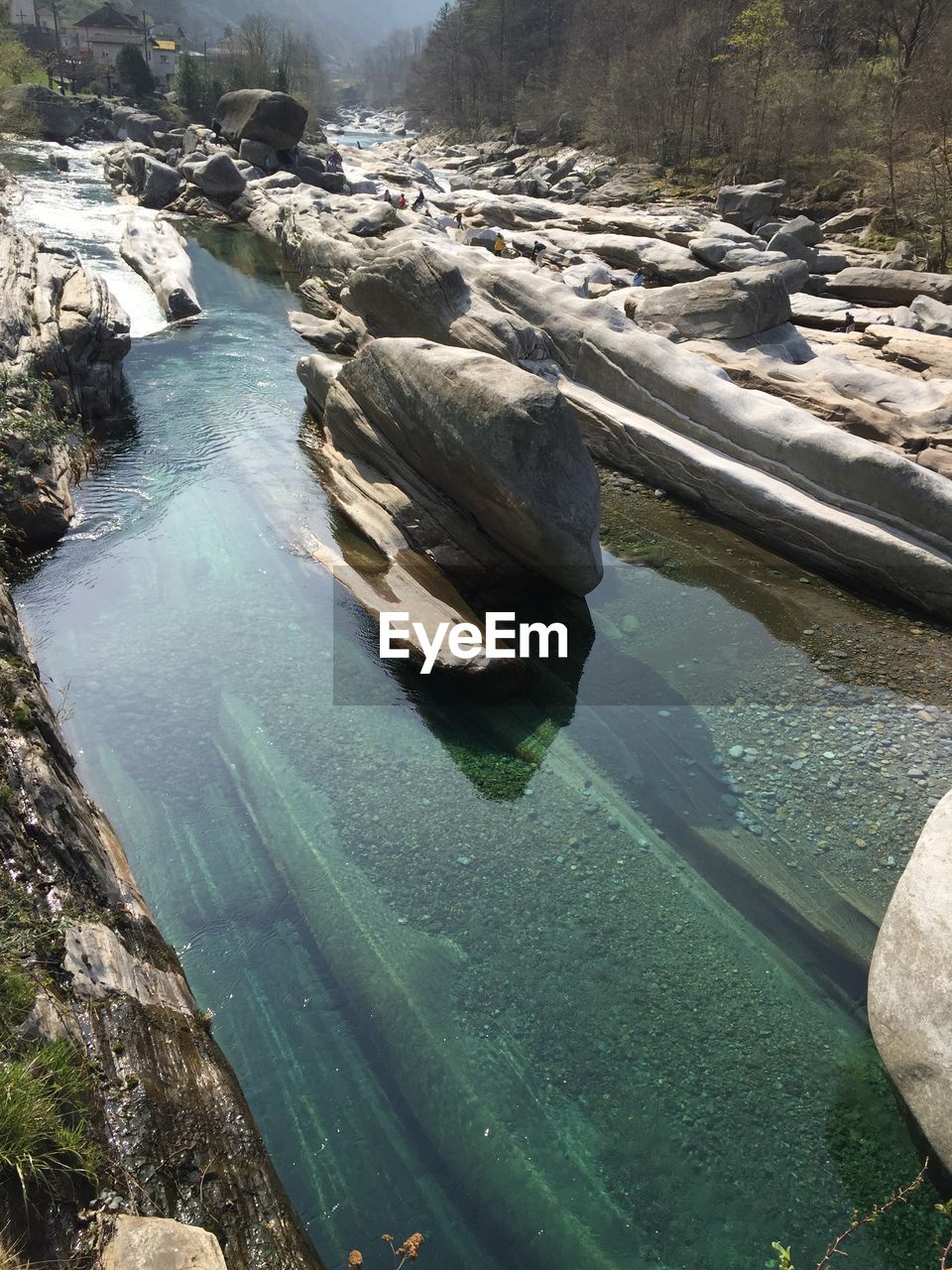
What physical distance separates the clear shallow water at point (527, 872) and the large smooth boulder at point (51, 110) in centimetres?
4384

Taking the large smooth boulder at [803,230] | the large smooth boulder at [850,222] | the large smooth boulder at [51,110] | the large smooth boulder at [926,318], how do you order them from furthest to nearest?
1. the large smooth boulder at [51,110]
2. the large smooth boulder at [850,222]
3. the large smooth boulder at [803,230]
4. the large smooth boulder at [926,318]

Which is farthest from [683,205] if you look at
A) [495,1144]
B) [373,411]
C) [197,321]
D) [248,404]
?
[495,1144]

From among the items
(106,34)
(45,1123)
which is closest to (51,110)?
(106,34)

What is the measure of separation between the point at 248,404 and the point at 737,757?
31.5 ft

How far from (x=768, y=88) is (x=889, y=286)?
61.3 feet

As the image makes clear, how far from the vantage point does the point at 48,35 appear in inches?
2990

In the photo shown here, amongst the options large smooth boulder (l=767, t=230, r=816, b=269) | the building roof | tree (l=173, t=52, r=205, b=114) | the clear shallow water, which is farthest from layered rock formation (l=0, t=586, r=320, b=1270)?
the building roof

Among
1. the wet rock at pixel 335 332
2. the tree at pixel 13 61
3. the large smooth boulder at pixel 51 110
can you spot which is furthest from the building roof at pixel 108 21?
the wet rock at pixel 335 332

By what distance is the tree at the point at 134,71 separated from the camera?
54.9m

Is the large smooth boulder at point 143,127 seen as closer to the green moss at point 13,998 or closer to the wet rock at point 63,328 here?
the wet rock at point 63,328

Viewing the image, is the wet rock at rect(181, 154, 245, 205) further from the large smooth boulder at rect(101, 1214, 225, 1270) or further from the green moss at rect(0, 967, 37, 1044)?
the large smooth boulder at rect(101, 1214, 225, 1270)

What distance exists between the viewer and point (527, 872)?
6.10m

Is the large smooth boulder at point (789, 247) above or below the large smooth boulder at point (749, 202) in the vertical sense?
below

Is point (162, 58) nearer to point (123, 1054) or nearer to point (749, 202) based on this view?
point (749, 202)
